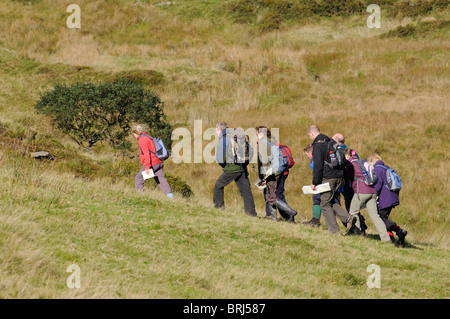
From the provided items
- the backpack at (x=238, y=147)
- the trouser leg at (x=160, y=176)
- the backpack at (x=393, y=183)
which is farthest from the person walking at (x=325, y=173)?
the trouser leg at (x=160, y=176)

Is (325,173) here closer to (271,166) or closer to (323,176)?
(323,176)

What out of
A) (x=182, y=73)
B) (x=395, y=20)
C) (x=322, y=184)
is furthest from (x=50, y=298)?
(x=395, y=20)

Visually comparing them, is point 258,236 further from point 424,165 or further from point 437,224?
point 424,165

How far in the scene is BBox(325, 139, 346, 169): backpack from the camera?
1008 cm

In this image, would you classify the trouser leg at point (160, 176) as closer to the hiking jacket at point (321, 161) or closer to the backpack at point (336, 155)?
the hiking jacket at point (321, 161)

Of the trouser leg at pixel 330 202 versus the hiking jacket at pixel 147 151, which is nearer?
the trouser leg at pixel 330 202

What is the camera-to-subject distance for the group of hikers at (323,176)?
33.6 feet

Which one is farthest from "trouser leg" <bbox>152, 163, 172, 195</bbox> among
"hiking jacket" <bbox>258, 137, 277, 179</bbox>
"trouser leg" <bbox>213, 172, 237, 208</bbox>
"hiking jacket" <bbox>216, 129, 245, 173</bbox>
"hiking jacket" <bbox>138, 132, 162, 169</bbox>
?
"hiking jacket" <bbox>258, 137, 277, 179</bbox>

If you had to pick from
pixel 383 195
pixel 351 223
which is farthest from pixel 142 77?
pixel 351 223

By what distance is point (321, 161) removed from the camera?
10.1 metres

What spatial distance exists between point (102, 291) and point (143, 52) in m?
32.7

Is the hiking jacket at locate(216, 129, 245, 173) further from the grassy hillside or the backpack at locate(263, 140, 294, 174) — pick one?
the grassy hillside

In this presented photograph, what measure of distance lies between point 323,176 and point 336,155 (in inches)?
19.9

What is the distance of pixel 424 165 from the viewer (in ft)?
60.4
